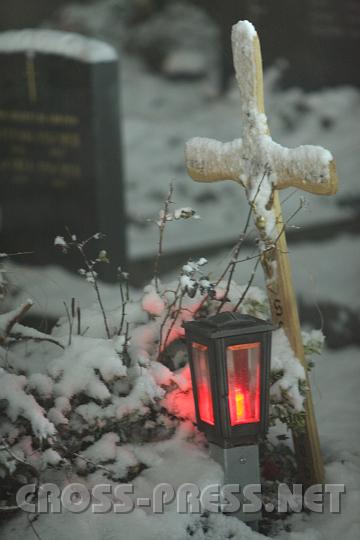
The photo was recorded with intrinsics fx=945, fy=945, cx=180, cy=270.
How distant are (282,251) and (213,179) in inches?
19.4

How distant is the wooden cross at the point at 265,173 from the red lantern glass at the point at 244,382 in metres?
0.37

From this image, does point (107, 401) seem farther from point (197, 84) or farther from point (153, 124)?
point (197, 84)

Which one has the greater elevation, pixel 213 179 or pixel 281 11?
pixel 281 11

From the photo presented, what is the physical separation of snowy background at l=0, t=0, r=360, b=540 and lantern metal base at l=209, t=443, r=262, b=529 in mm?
81

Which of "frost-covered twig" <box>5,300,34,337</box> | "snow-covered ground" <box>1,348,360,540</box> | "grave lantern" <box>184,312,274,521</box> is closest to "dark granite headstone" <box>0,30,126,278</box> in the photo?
"snow-covered ground" <box>1,348,360,540</box>

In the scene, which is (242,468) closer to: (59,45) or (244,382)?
(244,382)

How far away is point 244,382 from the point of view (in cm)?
388

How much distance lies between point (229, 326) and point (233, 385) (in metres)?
0.25

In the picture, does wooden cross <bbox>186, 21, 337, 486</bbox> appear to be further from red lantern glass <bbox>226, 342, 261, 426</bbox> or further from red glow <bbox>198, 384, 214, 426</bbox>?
red glow <bbox>198, 384, 214, 426</bbox>

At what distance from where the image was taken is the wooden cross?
401 cm

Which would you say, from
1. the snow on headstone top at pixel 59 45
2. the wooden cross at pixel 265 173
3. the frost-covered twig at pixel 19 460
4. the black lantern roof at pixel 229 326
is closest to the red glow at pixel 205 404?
the black lantern roof at pixel 229 326

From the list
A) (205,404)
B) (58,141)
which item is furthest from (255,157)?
(58,141)

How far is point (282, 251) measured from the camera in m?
4.12

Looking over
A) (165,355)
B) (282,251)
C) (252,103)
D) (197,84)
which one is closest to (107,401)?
(165,355)
